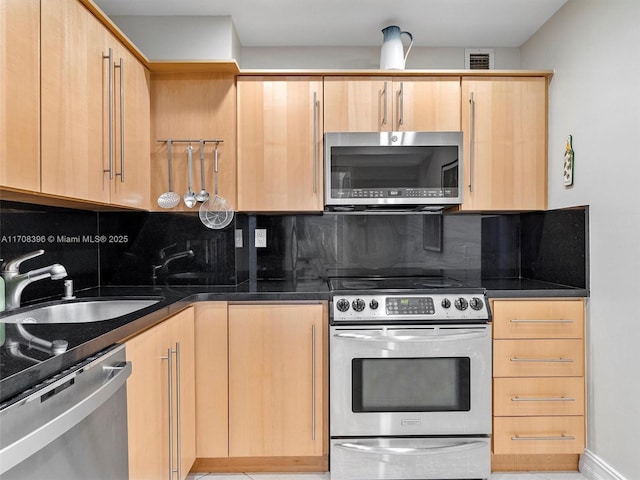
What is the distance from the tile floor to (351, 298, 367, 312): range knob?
2.80ft

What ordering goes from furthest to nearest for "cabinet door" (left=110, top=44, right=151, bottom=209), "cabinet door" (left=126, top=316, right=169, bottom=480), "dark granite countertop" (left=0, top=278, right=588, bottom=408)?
1. "cabinet door" (left=110, top=44, right=151, bottom=209)
2. "cabinet door" (left=126, top=316, right=169, bottom=480)
3. "dark granite countertop" (left=0, top=278, right=588, bottom=408)

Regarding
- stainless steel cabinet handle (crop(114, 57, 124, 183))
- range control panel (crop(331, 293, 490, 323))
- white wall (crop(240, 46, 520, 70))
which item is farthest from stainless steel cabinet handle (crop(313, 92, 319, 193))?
stainless steel cabinet handle (crop(114, 57, 124, 183))

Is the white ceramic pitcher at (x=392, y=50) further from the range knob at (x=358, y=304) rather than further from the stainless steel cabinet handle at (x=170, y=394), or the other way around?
the stainless steel cabinet handle at (x=170, y=394)

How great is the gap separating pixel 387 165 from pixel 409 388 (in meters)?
1.13

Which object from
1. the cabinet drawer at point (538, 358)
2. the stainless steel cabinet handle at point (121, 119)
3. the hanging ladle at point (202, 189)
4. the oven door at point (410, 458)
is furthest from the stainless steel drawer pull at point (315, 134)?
the oven door at point (410, 458)

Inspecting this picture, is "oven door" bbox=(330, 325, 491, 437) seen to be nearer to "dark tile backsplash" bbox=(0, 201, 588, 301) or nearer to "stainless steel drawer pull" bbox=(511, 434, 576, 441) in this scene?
"stainless steel drawer pull" bbox=(511, 434, 576, 441)

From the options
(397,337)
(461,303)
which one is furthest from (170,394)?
(461,303)

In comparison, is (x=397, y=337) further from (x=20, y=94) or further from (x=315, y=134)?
(x=20, y=94)

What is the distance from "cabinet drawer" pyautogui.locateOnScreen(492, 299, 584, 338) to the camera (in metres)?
2.15

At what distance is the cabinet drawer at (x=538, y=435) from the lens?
84.4 inches

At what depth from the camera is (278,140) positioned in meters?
2.38

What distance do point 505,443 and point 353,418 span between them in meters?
0.76

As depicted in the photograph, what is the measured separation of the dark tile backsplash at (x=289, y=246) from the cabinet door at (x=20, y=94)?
0.59 meters

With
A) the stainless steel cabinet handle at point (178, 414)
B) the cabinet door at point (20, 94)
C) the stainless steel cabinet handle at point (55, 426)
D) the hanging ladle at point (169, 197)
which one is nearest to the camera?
the stainless steel cabinet handle at point (55, 426)
